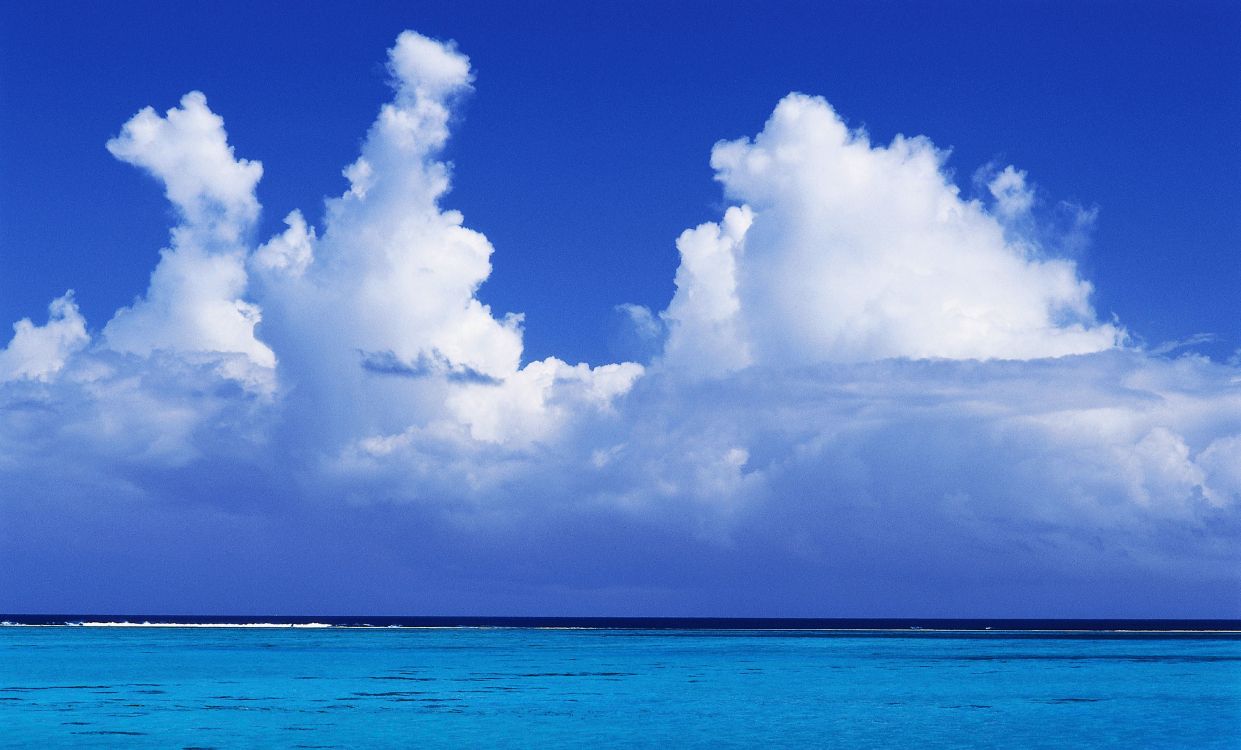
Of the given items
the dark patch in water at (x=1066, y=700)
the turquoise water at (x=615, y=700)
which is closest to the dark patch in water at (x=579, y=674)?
the turquoise water at (x=615, y=700)

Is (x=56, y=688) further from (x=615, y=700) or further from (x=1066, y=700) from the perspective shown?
(x=1066, y=700)

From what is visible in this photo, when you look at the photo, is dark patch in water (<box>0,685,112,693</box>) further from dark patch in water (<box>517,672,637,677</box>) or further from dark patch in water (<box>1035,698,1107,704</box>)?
dark patch in water (<box>1035,698,1107,704</box>)

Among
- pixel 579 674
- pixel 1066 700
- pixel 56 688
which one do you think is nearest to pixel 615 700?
pixel 579 674

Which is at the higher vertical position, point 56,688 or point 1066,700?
point 56,688

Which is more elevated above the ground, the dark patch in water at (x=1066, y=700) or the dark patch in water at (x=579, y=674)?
the dark patch in water at (x=579, y=674)

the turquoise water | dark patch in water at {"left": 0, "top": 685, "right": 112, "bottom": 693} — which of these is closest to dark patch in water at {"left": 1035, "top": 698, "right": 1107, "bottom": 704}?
the turquoise water

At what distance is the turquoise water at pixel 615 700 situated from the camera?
Answer: 3875 cm

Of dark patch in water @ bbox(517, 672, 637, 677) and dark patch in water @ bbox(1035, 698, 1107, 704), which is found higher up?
dark patch in water @ bbox(517, 672, 637, 677)

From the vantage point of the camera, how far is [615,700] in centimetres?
5056

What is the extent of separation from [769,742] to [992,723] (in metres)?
9.43

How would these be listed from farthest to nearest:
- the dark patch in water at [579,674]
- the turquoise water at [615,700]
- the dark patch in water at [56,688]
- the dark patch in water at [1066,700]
Answer: the dark patch in water at [579,674] < the dark patch in water at [56,688] < the dark patch in water at [1066,700] < the turquoise water at [615,700]

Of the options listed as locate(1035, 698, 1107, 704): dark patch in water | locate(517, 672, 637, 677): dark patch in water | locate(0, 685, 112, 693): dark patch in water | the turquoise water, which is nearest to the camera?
the turquoise water

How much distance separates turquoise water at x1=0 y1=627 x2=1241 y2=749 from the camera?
38750 mm

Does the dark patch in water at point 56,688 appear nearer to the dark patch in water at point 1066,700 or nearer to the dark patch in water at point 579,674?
the dark patch in water at point 579,674
